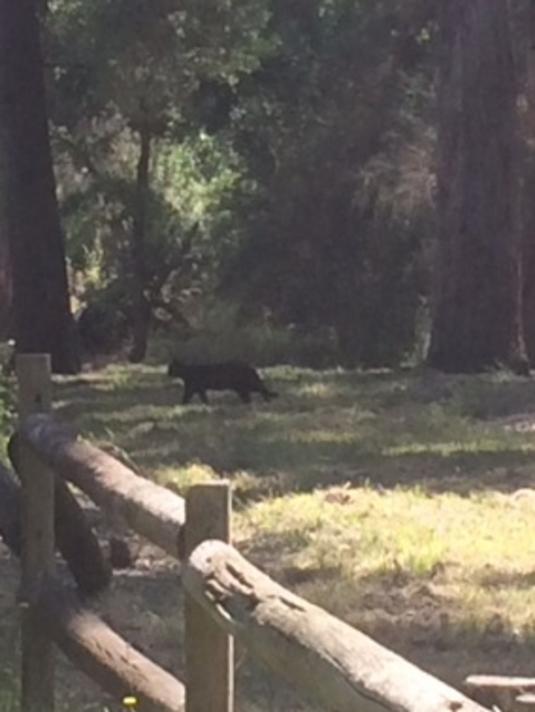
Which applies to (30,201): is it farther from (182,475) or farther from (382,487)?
(382,487)

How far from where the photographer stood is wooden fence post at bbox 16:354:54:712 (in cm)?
707

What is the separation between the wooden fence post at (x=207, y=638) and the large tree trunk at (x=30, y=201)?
19.7 m

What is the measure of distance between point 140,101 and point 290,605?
22.5 m

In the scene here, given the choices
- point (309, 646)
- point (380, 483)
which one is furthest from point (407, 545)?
point (309, 646)

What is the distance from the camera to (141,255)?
3350 centimetres

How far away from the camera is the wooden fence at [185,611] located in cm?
394

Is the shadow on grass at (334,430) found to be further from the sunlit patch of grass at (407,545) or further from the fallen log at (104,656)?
the fallen log at (104,656)

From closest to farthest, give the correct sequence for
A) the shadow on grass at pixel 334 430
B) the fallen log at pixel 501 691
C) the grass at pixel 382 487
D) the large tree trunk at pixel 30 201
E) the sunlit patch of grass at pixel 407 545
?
the fallen log at pixel 501 691
the grass at pixel 382 487
the sunlit patch of grass at pixel 407 545
the shadow on grass at pixel 334 430
the large tree trunk at pixel 30 201

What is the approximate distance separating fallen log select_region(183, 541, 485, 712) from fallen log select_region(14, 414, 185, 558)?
0.38m

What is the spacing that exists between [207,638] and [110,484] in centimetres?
112

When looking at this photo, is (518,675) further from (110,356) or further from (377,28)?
(110,356)

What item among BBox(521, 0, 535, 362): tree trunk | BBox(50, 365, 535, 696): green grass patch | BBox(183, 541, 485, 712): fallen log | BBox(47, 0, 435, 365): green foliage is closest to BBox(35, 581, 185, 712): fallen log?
BBox(183, 541, 485, 712): fallen log

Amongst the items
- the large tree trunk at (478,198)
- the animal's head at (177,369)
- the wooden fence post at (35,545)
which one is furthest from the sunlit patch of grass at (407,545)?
the large tree trunk at (478,198)

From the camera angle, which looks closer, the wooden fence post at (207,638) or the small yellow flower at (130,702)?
the wooden fence post at (207,638)
